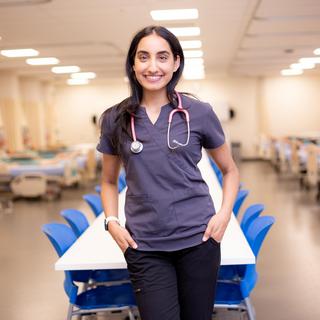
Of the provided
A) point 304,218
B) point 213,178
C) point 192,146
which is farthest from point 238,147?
point 192,146

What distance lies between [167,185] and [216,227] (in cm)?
21

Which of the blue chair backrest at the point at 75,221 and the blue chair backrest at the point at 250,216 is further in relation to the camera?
the blue chair backrest at the point at 75,221

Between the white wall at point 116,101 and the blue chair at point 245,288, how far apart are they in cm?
1312

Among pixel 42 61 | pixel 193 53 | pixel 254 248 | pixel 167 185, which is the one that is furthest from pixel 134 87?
pixel 42 61

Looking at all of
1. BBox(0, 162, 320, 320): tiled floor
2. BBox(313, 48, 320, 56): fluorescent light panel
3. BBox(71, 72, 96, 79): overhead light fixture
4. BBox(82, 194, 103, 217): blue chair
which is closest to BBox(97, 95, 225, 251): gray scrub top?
BBox(0, 162, 320, 320): tiled floor

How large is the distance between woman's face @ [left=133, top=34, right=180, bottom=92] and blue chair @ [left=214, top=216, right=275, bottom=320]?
4.31ft

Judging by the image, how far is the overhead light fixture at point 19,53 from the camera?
8211 mm

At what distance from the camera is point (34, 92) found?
13562 millimetres

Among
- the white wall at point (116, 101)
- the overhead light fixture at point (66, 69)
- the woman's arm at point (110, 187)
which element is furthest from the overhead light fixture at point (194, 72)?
the woman's arm at point (110, 187)

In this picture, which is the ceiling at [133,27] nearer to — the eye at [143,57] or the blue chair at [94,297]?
the blue chair at [94,297]

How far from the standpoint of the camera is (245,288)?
2.56 metres

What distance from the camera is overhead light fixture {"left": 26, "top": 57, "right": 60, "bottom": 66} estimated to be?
9.48 m

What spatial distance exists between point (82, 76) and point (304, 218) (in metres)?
8.33

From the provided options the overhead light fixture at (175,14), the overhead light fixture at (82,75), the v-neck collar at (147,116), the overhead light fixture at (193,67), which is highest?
the overhead light fixture at (175,14)
